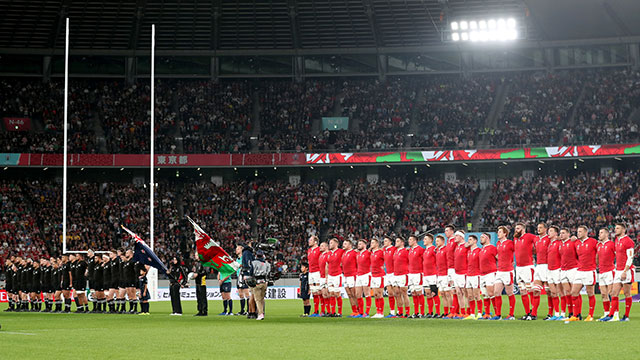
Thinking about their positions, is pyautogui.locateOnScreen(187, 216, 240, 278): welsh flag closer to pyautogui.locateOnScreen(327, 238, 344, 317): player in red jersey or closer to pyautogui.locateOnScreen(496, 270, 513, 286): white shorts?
pyautogui.locateOnScreen(327, 238, 344, 317): player in red jersey

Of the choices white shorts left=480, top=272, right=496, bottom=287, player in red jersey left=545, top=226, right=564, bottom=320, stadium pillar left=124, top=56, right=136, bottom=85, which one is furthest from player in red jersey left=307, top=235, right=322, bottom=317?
stadium pillar left=124, top=56, right=136, bottom=85

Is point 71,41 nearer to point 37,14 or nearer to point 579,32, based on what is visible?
point 37,14

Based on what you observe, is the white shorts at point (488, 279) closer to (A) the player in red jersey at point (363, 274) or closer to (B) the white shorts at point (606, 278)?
(B) the white shorts at point (606, 278)

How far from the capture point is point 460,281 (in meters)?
19.7

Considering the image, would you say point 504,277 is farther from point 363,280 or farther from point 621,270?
point 363,280

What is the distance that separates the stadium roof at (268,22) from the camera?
48.8 metres

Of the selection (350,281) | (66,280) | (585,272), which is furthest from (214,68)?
(585,272)

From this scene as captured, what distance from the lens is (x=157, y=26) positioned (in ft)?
169

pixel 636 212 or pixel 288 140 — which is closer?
pixel 636 212

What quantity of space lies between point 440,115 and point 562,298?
34742mm

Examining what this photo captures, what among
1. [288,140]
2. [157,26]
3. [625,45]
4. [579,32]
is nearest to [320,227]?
[288,140]

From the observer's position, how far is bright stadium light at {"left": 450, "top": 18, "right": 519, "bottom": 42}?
4556cm

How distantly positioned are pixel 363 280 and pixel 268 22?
32852 millimetres

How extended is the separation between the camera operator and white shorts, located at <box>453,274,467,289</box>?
14.9 feet
